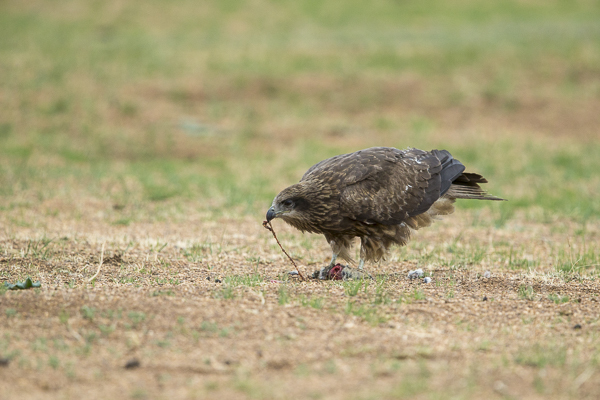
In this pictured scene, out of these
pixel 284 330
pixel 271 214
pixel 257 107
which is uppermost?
pixel 257 107

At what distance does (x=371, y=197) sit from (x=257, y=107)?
11212 mm

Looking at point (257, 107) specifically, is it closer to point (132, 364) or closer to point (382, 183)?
point (382, 183)

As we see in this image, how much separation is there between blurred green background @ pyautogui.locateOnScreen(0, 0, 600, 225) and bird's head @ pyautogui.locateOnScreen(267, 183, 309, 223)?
348cm

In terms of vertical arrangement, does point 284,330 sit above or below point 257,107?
below

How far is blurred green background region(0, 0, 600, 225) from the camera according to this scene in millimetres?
11227

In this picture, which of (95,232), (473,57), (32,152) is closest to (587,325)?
(95,232)

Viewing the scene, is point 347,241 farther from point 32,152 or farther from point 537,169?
point 32,152

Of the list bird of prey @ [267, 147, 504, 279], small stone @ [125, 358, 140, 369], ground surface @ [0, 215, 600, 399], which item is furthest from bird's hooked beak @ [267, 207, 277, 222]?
small stone @ [125, 358, 140, 369]

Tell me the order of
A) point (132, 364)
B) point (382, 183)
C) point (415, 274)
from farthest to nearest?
1. point (382, 183)
2. point (415, 274)
3. point (132, 364)

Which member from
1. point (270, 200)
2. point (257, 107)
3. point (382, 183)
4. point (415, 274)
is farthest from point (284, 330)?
point (257, 107)

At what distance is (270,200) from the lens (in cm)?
1091

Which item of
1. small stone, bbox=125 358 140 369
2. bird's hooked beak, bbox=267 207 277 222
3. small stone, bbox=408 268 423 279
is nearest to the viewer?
small stone, bbox=125 358 140 369

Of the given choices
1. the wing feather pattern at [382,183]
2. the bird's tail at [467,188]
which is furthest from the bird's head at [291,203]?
the bird's tail at [467,188]

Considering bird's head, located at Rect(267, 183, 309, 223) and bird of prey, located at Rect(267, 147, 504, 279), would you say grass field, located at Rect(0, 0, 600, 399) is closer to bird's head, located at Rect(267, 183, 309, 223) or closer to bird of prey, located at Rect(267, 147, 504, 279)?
bird of prey, located at Rect(267, 147, 504, 279)
